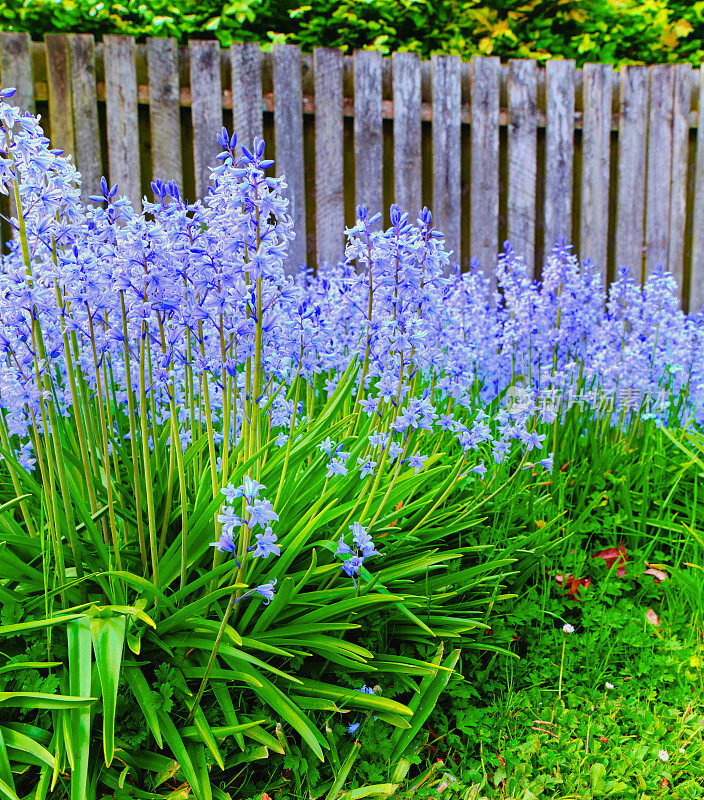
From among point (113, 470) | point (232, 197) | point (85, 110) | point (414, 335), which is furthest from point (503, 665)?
point (85, 110)

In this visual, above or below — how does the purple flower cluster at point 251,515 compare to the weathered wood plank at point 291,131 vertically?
below

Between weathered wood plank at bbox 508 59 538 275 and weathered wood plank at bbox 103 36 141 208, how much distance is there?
9.43ft

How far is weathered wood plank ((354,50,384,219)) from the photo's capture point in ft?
17.6

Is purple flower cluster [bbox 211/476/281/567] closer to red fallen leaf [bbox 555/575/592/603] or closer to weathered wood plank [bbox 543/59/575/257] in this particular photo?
red fallen leaf [bbox 555/575/592/603]

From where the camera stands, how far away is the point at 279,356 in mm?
2379

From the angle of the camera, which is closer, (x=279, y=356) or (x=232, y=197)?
Result: (x=232, y=197)

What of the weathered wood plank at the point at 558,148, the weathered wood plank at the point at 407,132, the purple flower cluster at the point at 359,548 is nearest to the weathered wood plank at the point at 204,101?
the weathered wood plank at the point at 407,132

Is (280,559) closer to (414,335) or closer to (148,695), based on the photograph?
(148,695)

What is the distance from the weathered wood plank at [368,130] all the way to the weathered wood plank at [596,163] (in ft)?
5.75

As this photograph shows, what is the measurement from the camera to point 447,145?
18.3 feet

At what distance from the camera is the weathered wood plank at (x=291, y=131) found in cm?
523

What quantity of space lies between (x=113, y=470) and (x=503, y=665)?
1556mm

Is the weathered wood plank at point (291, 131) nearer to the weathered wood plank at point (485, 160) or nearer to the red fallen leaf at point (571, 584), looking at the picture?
the weathered wood plank at point (485, 160)

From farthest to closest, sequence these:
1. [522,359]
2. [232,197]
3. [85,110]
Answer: [85,110], [522,359], [232,197]
